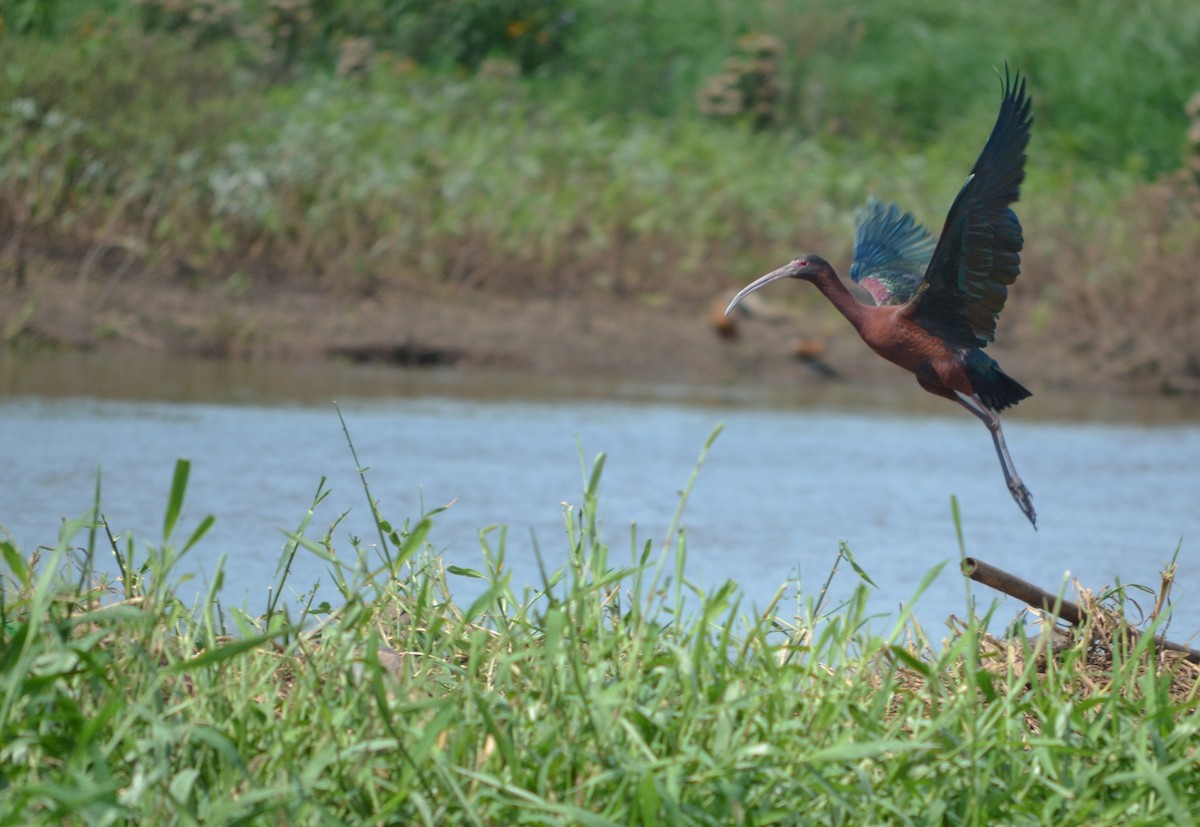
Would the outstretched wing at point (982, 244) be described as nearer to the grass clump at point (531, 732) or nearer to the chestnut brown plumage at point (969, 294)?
the chestnut brown plumage at point (969, 294)

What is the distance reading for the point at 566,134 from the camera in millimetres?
12180

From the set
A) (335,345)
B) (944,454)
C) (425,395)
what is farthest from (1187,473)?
(335,345)

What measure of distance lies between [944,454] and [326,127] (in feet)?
16.0

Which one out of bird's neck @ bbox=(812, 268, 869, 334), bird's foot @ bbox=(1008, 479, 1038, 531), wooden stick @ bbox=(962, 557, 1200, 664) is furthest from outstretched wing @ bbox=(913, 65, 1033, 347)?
wooden stick @ bbox=(962, 557, 1200, 664)

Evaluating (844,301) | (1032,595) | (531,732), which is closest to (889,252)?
(844,301)

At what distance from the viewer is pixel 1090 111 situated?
1442cm

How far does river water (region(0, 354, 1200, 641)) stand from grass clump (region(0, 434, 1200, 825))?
3.89 ft

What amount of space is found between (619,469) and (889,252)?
7.61 ft

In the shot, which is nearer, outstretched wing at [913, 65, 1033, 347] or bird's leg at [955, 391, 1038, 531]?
outstretched wing at [913, 65, 1033, 347]

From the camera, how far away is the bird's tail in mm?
4176

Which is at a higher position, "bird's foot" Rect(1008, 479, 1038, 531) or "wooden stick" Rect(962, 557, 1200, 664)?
"bird's foot" Rect(1008, 479, 1038, 531)

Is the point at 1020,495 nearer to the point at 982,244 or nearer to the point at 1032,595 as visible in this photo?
the point at 982,244

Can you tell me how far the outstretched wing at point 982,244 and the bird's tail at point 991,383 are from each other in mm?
44

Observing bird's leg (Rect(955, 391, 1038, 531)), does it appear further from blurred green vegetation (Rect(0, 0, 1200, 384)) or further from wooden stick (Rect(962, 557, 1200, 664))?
blurred green vegetation (Rect(0, 0, 1200, 384))
